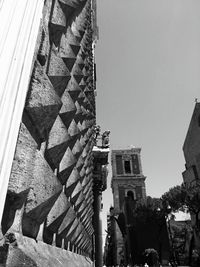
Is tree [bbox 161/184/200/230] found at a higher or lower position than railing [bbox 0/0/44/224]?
higher

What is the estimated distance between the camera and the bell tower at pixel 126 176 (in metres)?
63.3

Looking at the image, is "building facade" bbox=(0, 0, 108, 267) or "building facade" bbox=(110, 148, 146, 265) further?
"building facade" bbox=(110, 148, 146, 265)

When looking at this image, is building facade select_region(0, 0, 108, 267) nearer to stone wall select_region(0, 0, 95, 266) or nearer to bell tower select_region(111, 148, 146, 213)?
stone wall select_region(0, 0, 95, 266)

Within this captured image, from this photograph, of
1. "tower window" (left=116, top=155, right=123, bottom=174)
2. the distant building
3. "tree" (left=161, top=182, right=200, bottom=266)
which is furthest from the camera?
"tower window" (left=116, top=155, right=123, bottom=174)

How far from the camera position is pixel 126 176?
6538cm

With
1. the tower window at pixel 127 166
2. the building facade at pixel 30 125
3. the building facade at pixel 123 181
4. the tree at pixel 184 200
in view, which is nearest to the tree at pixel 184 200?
the tree at pixel 184 200

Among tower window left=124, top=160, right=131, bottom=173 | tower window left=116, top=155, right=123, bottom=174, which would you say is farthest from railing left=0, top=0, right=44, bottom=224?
tower window left=124, top=160, right=131, bottom=173

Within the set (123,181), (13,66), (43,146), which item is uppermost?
(123,181)

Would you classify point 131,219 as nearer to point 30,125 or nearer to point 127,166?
point 127,166

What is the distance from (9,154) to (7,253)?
0.30 metres

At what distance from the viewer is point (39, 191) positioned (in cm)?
91

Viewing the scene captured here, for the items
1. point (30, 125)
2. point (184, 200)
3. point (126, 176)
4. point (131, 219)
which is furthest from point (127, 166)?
point (30, 125)

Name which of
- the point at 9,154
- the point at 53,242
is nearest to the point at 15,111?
the point at 9,154

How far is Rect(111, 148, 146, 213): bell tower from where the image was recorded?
6334cm
